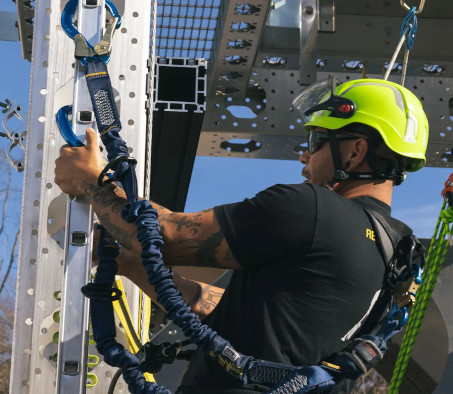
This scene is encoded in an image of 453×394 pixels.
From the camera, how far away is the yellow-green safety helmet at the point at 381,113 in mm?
2994

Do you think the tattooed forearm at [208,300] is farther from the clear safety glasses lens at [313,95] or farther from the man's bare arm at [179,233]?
the clear safety glasses lens at [313,95]

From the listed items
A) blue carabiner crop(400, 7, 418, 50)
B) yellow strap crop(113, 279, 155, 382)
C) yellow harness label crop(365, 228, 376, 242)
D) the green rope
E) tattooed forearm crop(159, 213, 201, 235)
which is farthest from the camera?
blue carabiner crop(400, 7, 418, 50)

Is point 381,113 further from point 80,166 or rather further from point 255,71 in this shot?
point 255,71

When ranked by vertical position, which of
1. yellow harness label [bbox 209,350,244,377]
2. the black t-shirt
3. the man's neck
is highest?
the man's neck

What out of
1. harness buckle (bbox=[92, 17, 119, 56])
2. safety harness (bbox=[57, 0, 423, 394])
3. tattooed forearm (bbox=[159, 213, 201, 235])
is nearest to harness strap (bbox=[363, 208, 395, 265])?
safety harness (bbox=[57, 0, 423, 394])

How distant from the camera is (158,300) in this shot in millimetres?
2420

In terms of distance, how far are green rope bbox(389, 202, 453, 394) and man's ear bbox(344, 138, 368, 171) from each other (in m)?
0.59

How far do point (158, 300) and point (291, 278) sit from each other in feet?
1.37

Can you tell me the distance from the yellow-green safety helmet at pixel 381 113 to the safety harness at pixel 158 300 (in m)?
0.48

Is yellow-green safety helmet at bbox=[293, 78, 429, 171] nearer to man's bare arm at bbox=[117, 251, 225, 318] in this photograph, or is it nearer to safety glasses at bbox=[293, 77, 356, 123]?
safety glasses at bbox=[293, 77, 356, 123]

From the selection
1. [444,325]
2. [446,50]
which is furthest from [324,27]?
[444,325]

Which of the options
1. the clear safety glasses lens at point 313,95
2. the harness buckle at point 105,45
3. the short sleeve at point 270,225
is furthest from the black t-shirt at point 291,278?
the clear safety glasses lens at point 313,95

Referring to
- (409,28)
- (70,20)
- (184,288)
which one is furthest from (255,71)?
(70,20)

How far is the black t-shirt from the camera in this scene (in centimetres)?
246
